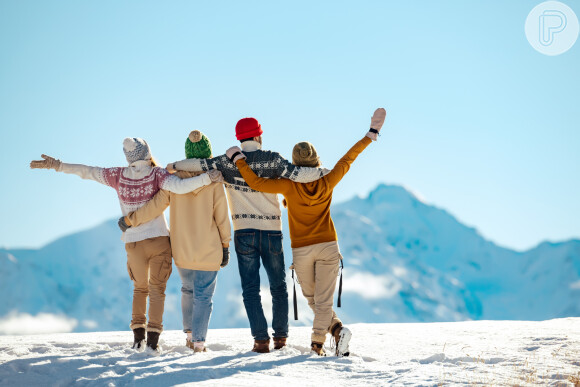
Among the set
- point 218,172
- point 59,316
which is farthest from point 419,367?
point 59,316

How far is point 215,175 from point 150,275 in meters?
1.38

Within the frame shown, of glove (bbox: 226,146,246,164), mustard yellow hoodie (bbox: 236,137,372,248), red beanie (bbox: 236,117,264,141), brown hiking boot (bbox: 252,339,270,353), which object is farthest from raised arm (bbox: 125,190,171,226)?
brown hiking boot (bbox: 252,339,270,353)

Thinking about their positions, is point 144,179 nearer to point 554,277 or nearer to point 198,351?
point 198,351

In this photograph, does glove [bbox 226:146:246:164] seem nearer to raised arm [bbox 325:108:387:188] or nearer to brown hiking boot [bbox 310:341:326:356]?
raised arm [bbox 325:108:387:188]

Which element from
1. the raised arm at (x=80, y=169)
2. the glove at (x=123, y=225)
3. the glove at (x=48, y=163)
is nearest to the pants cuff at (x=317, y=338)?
the glove at (x=123, y=225)

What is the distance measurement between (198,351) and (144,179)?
2111 millimetres

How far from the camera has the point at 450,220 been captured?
178 meters

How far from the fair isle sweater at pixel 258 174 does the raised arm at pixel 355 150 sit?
0.51 feet

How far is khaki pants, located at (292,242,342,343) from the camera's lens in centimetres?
704

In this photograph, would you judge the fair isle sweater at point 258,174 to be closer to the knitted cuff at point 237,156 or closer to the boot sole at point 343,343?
the knitted cuff at point 237,156

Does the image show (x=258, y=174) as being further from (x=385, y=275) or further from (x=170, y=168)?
(x=385, y=275)

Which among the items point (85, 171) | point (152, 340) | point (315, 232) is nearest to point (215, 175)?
point (315, 232)

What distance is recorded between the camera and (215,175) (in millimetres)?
7105

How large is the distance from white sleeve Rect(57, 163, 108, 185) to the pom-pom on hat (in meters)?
0.43
